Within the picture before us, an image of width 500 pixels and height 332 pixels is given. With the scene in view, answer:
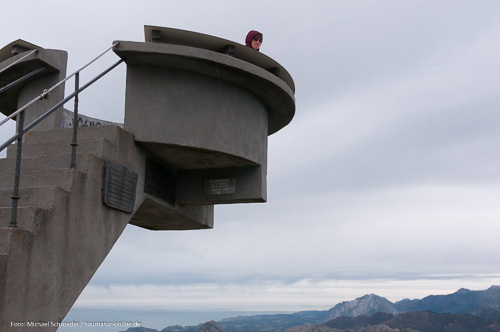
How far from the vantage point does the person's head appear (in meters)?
9.00

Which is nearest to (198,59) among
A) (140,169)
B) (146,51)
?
(146,51)

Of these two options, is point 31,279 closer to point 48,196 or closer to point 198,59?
point 48,196

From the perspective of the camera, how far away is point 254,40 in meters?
9.01

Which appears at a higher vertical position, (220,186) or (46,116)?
(46,116)

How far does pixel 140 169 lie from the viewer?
7879 mm

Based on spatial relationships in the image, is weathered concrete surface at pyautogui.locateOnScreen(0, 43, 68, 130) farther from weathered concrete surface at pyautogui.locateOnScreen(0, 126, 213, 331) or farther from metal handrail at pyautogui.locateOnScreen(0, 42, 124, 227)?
metal handrail at pyautogui.locateOnScreen(0, 42, 124, 227)

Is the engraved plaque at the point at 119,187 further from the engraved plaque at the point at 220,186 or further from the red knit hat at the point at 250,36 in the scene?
the red knit hat at the point at 250,36

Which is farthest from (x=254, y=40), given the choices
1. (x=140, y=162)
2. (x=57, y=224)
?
(x=57, y=224)

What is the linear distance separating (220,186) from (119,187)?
242 centimetres

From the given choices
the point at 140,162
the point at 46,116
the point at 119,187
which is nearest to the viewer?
the point at 46,116

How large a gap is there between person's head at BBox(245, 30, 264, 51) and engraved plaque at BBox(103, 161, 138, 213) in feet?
10.4

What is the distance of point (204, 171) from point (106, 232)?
2.84 metres

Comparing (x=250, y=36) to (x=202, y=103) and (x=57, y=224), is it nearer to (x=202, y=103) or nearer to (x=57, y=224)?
(x=202, y=103)

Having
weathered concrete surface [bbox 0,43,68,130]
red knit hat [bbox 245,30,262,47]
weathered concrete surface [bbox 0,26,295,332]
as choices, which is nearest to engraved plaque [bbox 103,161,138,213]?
weathered concrete surface [bbox 0,26,295,332]
